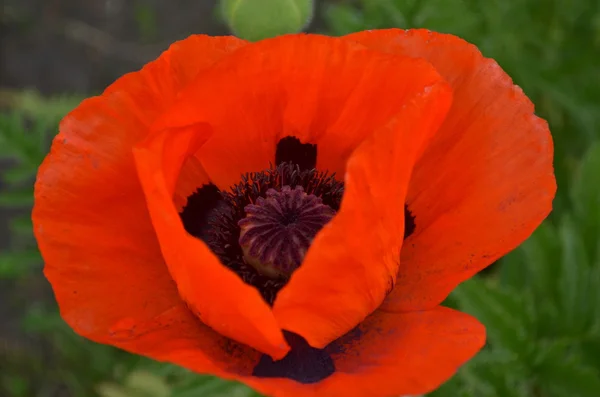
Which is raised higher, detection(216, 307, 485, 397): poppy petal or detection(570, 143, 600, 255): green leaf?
detection(216, 307, 485, 397): poppy petal

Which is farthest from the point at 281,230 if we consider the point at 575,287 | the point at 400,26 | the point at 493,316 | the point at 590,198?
the point at 590,198

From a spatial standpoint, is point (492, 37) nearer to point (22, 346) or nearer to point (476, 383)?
point (476, 383)

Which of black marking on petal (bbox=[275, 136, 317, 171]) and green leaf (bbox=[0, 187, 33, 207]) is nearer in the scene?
black marking on petal (bbox=[275, 136, 317, 171])

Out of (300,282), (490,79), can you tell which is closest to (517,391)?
(490,79)

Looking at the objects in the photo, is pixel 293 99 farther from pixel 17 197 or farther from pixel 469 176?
pixel 17 197

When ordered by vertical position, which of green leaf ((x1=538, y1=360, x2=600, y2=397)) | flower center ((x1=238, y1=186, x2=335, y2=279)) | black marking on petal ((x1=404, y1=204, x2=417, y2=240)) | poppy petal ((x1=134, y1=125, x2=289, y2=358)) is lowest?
green leaf ((x1=538, y1=360, x2=600, y2=397))

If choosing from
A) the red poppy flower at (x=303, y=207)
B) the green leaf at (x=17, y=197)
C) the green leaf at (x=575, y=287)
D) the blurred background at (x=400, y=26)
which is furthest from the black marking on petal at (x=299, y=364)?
the green leaf at (x=17, y=197)

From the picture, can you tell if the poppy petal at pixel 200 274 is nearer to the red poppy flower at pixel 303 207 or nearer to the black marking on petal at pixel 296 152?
the red poppy flower at pixel 303 207

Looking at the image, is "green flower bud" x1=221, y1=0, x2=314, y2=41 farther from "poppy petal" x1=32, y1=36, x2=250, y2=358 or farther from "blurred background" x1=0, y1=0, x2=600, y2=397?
"poppy petal" x1=32, y1=36, x2=250, y2=358

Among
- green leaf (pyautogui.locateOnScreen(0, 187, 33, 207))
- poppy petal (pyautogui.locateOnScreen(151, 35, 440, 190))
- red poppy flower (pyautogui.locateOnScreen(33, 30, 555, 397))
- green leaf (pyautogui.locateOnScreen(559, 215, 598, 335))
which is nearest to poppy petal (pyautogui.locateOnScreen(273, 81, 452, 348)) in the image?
red poppy flower (pyautogui.locateOnScreen(33, 30, 555, 397))
